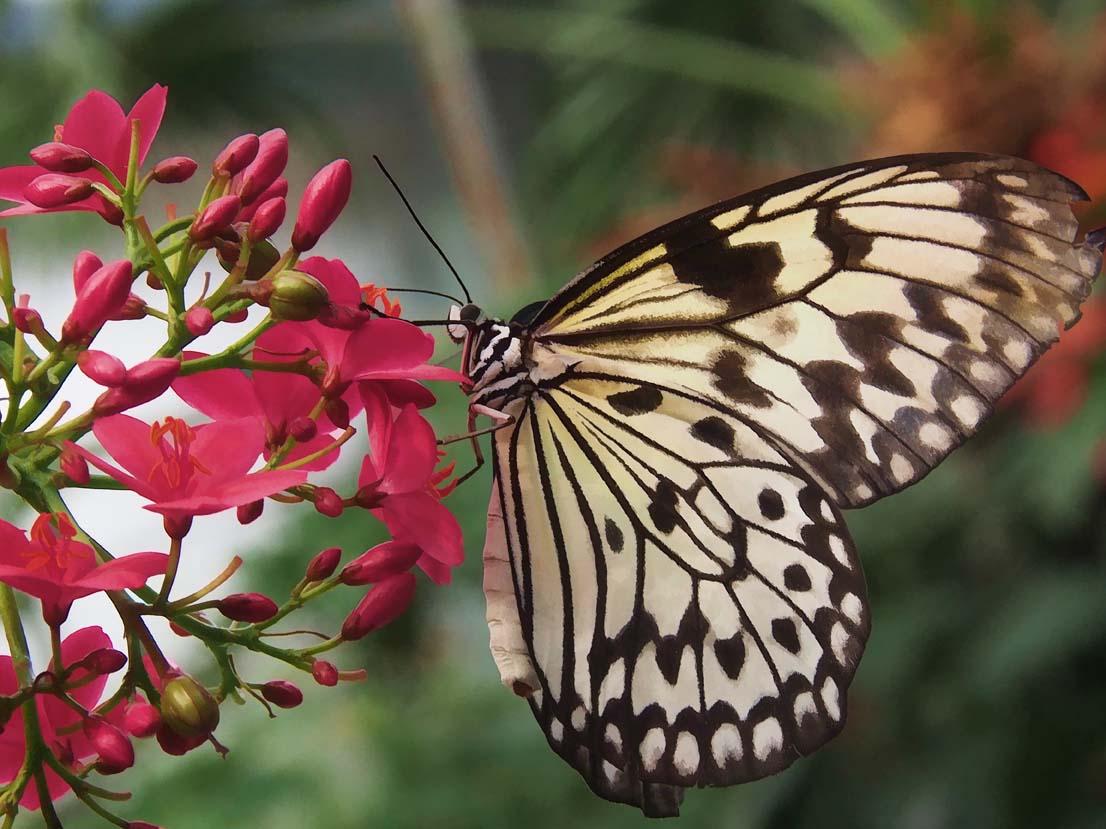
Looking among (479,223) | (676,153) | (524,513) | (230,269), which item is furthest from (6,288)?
(479,223)

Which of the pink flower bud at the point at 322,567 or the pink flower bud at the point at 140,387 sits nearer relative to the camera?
the pink flower bud at the point at 140,387

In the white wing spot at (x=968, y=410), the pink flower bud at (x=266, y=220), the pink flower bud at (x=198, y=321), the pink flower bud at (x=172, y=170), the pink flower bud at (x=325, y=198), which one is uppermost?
the pink flower bud at (x=172, y=170)

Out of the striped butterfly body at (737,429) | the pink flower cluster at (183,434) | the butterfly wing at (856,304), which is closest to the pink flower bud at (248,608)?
the pink flower cluster at (183,434)

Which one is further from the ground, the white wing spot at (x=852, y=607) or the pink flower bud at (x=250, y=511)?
the pink flower bud at (x=250, y=511)

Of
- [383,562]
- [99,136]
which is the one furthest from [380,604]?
[99,136]

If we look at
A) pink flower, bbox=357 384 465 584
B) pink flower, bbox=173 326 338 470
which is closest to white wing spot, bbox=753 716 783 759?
pink flower, bbox=357 384 465 584

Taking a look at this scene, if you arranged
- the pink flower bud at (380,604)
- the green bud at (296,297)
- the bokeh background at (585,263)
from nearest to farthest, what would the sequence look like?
1. the green bud at (296,297)
2. the pink flower bud at (380,604)
3. the bokeh background at (585,263)

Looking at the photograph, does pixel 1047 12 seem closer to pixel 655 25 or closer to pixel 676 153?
pixel 655 25

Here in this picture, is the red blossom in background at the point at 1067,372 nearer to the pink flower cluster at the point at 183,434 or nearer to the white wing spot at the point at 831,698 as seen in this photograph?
the white wing spot at the point at 831,698
